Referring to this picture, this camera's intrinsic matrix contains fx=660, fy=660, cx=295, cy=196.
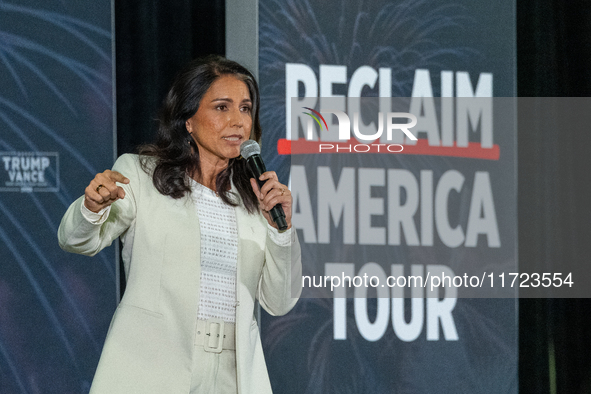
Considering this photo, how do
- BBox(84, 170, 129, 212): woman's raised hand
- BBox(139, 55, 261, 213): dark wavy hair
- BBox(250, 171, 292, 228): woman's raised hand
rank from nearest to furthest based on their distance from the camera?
1. BBox(84, 170, 129, 212): woman's raised hand
2. BBox(250, 171, 292, 228): woman's raised hand
3. BBox(139, 55, 261, 213): dark wavy hair

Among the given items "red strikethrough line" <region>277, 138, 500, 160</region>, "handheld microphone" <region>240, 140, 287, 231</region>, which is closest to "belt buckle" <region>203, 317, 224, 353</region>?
"handheld microphone" <region>240, 140, 287, 231</region>

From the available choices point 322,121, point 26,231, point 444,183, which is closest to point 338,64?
point 322,121

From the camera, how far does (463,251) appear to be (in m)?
3.08

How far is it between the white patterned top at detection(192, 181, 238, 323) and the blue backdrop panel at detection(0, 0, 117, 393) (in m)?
1.16

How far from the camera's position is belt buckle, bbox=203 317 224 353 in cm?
156

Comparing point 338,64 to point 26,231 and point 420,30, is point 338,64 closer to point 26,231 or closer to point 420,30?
point 420,30

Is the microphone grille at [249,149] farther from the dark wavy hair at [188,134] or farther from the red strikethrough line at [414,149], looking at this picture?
the red strikethrough line at [414,149]

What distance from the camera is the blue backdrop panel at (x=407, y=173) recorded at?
9.61 feet

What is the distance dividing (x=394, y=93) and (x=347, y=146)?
34 centimetres

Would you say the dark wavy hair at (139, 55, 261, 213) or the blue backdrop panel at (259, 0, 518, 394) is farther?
the blue backdrop panel at (259, 0, 518, 394)

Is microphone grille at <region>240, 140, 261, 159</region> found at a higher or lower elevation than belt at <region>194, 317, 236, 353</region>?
higher

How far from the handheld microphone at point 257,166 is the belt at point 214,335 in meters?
0.29

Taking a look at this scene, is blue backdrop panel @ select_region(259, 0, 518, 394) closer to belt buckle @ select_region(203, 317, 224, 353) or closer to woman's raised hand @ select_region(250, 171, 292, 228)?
belt buckle @ select_region(203, 317, 224, 353)

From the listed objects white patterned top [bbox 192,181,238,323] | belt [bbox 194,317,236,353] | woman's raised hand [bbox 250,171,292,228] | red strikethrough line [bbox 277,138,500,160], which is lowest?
belt [bbox 194,317,236,353]
